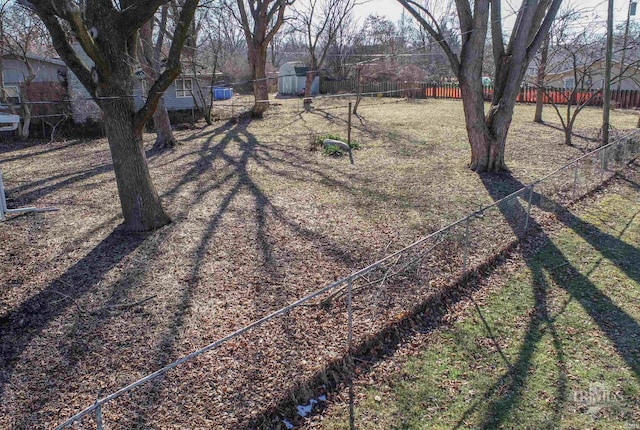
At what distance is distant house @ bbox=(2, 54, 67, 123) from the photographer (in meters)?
20.2

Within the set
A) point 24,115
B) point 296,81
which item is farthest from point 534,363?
point 296,81

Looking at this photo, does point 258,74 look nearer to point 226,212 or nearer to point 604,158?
point 226,212

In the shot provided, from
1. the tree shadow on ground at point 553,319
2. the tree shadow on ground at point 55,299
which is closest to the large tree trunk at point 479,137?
the tree shadow on ground at point 553,319

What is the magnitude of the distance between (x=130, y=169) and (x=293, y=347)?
4.66 m

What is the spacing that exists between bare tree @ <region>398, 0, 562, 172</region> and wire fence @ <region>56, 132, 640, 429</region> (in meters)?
4.41

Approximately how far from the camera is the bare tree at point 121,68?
7055mm

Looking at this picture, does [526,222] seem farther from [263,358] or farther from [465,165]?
[263,358]

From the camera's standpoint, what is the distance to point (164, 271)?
7027 millimetres

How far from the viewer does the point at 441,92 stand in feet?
124

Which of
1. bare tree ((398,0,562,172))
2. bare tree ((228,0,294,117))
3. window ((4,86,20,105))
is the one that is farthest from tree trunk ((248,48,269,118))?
bare tree ((398,0,562,172))

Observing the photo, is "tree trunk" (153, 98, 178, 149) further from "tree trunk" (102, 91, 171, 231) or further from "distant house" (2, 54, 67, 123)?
"tree trunk" (102, 91, 171, 231)

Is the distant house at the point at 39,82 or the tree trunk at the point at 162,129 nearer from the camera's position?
the tree trunk at the point at 162,129

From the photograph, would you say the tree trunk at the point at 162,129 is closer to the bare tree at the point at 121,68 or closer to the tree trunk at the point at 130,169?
the bare tree at the point at 121,68

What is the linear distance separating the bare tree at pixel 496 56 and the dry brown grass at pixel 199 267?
37.9 inches
